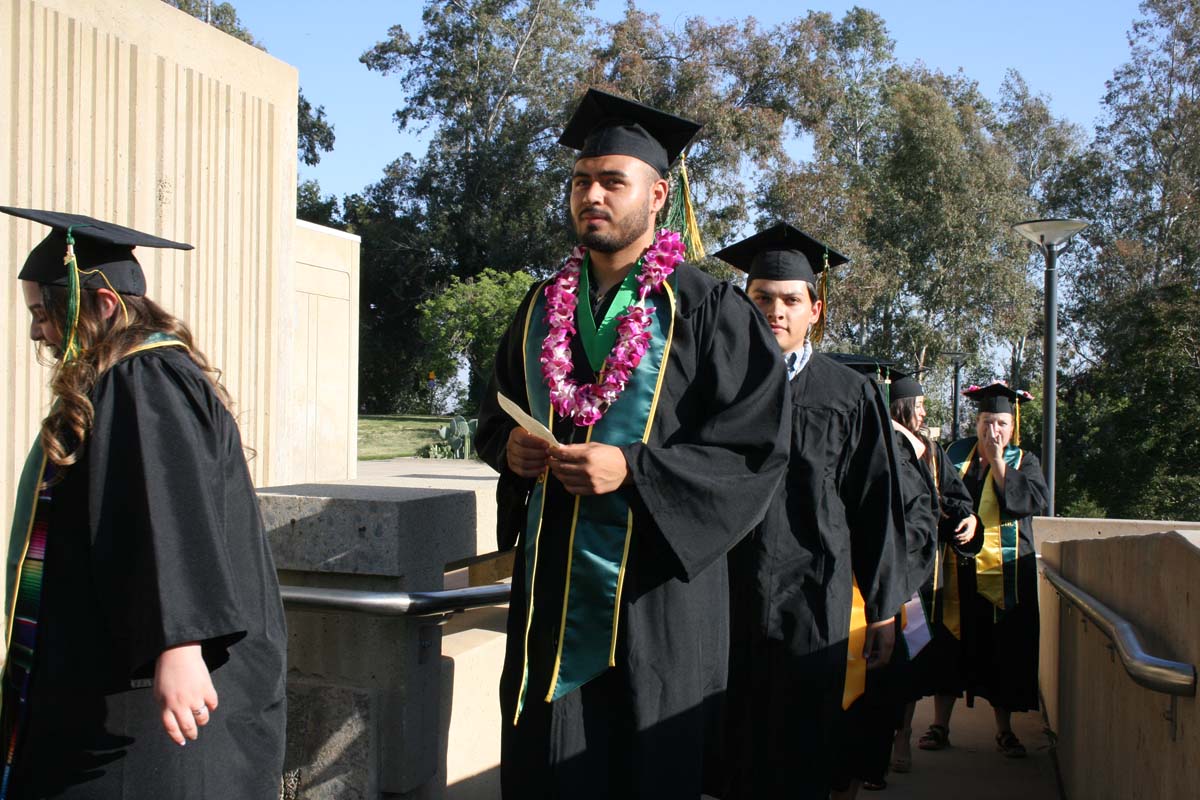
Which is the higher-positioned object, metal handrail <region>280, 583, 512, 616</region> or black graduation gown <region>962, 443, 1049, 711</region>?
metal handrail <region>280, 583, 512, 616</region>

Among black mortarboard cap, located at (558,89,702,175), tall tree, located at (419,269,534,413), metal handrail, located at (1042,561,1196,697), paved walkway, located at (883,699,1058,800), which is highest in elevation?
tall tree, located at (419,269,534,413)

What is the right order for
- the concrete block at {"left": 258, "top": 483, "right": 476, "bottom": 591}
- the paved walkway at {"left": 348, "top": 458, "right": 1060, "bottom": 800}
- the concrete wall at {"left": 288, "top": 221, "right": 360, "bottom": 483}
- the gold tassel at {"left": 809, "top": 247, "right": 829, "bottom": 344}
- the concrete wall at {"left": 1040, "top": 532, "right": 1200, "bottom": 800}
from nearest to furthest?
the concrete wall at {"left": 1040, "top": 532, "right": 1200, "bottom": 800}
the concrete block at {"left": 258, "top": 483, "right": 476, "bottom": 591}
the gold tassel at {"left": 809, "top": 247, "right": 829, "bottom": 344}
the paved walkway at {"left": 348, "top": 458, "right": 1060, "bottom": 800}
the concrete wall at {"left": 288, "top": 221, "right": 360, "bottom": 483}

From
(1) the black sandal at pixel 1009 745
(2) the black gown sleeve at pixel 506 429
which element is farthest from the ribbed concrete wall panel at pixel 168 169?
(1) the black sandal at pixel 1009 745

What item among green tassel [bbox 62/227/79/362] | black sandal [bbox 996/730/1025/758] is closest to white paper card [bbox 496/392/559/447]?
green tassel [bbox 62/227/79/362]

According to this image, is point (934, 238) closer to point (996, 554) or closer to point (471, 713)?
point (996, 554)

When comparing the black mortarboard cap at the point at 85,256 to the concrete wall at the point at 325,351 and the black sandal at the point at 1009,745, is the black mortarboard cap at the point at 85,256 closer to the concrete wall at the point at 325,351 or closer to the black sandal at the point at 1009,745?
the black sandal at the point at 1009,745

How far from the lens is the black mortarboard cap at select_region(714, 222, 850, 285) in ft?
13.7

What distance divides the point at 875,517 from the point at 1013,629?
3226 millimetres

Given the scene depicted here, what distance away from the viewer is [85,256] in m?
2.46

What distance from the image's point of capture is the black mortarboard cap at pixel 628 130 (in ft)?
9.82

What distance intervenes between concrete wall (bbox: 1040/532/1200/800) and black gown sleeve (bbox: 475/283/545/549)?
161cm

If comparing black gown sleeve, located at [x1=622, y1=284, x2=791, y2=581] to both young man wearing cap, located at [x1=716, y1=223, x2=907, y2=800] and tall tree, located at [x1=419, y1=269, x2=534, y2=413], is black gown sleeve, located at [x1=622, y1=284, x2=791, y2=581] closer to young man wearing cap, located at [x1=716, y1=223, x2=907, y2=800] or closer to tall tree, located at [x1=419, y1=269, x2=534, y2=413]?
young man wearing cap, located at [x1=716, y1=223, x2=907, y2=800]

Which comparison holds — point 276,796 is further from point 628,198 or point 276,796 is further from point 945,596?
point 945,596

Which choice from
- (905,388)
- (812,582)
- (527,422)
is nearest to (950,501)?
(905,388)
